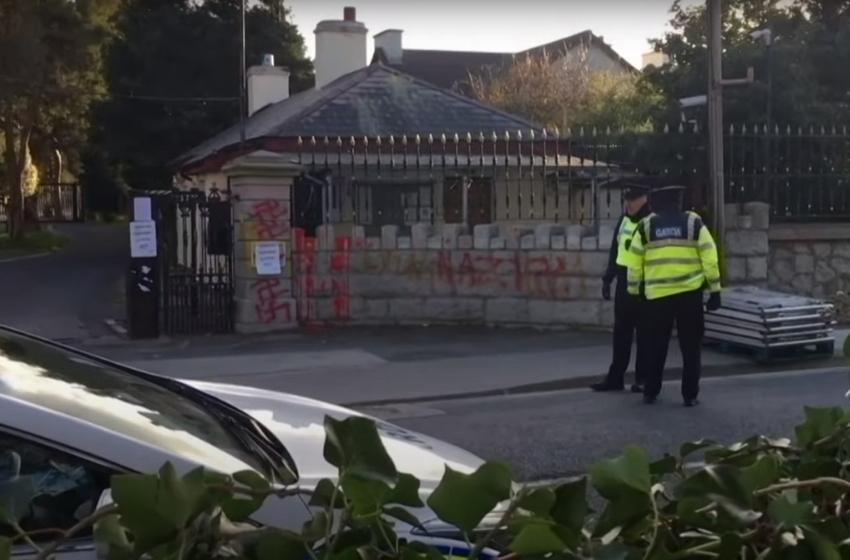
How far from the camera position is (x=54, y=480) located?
9.95ft

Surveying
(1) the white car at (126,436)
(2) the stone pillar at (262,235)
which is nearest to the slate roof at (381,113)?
(2) the stone pillar at (262,235)

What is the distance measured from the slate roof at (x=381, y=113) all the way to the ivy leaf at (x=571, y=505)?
709 inches

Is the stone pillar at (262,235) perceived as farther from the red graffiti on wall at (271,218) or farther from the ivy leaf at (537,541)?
the ivy leaf at (537,541)

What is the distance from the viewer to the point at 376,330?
14.4 meters

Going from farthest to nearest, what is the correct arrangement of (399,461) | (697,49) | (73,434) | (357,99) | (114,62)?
1. (114,62)
2. (697,49)
3. (357,99)
4. (399,461)
5. (73,434)

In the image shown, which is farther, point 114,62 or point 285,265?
point 114,62

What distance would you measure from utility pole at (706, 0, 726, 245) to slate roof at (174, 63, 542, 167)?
7686 millimetres

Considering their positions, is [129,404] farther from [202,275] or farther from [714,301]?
[202,275]

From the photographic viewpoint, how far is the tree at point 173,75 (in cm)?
3769

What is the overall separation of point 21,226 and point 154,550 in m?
41.7

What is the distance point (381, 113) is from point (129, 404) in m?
18.5

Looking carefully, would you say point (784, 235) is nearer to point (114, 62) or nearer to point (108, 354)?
point (108, 354)

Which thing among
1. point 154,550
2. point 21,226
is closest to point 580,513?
point 154,550

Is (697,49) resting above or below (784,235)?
above
